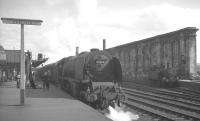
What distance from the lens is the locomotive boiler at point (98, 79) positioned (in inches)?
531

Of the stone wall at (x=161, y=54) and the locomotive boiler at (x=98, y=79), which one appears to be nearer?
the locomotive boiler at (x=98, y=79)

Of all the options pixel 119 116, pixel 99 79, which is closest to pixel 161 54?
pixel 99 79

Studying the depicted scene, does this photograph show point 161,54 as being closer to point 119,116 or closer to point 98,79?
point 98,79

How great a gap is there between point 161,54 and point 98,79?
69.2 feet

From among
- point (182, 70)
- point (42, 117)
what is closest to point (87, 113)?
point (42, 117)

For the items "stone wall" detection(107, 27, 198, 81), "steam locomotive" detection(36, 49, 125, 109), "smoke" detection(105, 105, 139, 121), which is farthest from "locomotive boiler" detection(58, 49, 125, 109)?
"stone wall" detection(107, 27, 198, 81)

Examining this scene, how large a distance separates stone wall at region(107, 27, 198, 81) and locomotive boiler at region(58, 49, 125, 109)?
16623 mm

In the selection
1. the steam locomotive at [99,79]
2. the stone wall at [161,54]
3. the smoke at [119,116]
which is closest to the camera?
the smoke at [119,116]

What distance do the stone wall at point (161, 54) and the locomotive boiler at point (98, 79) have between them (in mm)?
16623

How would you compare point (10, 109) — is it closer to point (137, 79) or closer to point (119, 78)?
point (119, 78)

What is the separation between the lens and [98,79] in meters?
14.4

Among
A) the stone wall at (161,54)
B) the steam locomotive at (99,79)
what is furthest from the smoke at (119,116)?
the stone wall at (161,54)

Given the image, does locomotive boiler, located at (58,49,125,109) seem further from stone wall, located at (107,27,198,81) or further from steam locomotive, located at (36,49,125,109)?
stone wall, located at (107,27,198,81)

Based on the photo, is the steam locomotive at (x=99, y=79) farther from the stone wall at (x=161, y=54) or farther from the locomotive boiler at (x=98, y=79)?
the stone wall at (x=161, y=54)
